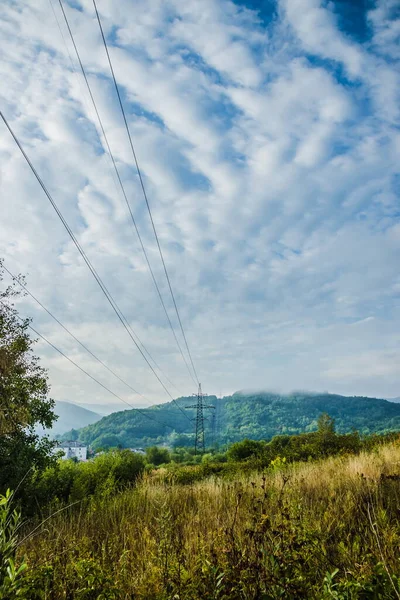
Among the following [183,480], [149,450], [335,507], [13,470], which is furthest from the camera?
[149,450]

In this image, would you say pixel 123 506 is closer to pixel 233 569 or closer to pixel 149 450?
pixel 233 569

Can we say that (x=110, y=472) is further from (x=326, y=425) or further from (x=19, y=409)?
(x=326, y=425)

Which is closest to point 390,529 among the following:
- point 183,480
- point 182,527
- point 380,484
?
point 380,484

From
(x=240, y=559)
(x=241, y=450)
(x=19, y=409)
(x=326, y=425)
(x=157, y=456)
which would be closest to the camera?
(x=240, y=559)

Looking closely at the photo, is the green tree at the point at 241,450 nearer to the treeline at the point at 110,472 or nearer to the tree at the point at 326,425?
the tree at the point at 326,425

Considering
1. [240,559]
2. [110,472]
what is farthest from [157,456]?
[240,559]

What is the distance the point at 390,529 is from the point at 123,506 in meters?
4.91

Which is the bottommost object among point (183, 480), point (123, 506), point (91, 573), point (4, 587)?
point (183, 480)

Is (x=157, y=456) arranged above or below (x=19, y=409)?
below

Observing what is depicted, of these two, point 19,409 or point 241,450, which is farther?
point 241,450

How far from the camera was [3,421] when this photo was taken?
15594 millimetres

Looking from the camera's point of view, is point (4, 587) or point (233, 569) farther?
point (233, 569)

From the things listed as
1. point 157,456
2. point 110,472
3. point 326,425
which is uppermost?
point 326,425

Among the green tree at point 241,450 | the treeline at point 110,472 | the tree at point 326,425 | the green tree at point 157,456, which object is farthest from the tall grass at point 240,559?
the green tree at point 157,456
